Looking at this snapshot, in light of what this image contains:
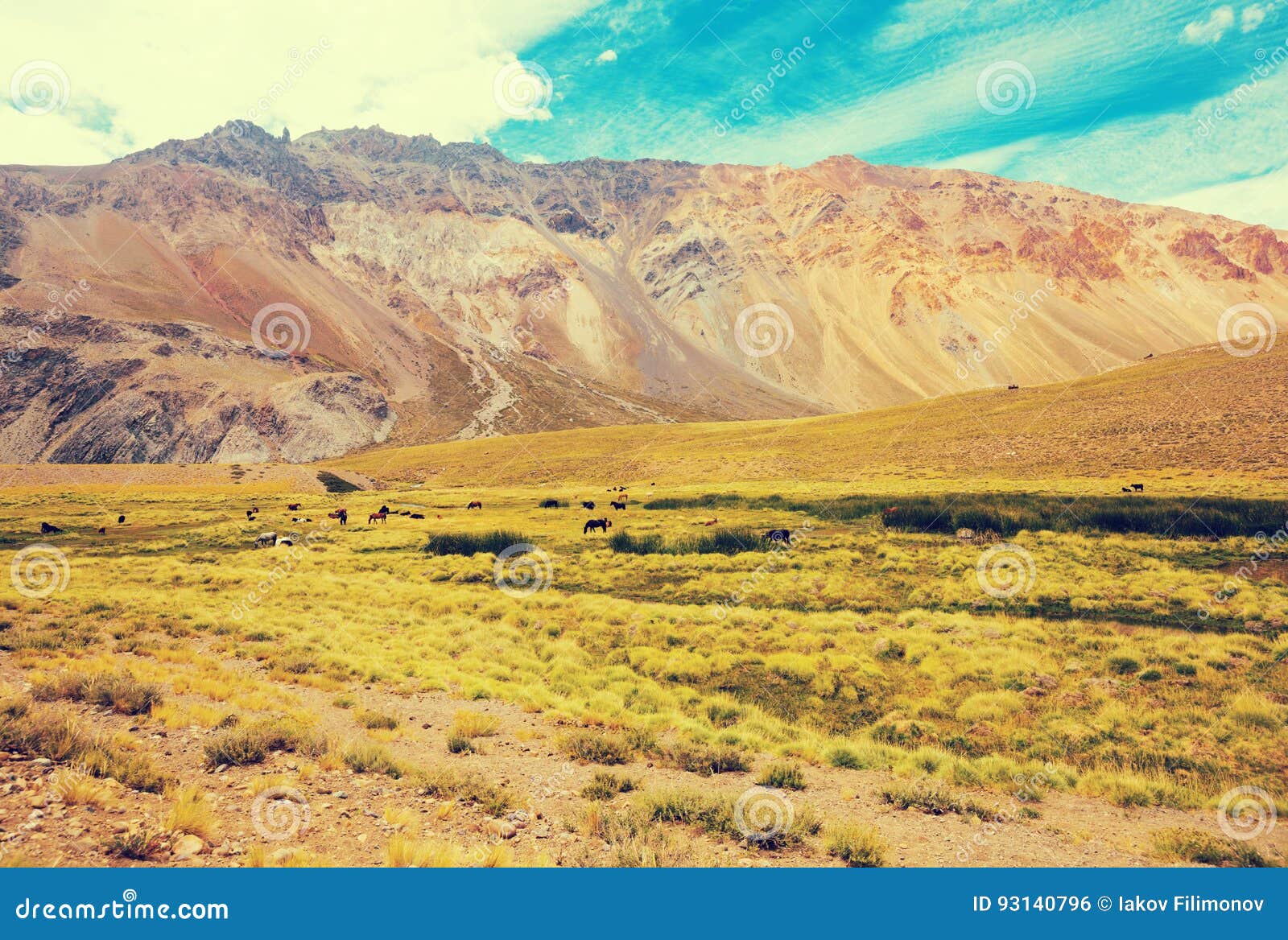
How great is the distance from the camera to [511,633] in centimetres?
2120

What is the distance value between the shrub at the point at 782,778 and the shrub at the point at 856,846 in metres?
2.19

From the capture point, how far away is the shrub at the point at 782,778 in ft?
35.8

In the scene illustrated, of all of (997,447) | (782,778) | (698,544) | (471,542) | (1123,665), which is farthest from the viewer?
(997,447)

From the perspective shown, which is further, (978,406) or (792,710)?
(978,406)

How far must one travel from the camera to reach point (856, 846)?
Result: 8227mm

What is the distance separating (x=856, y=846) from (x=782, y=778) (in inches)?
111

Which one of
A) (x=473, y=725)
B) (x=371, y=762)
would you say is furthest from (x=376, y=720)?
(x=371, y=762)

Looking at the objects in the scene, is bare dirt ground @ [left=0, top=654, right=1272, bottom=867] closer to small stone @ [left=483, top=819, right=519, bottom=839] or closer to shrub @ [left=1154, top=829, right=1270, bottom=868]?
small stone @ [left=483, top=819, right=519, bottom=839]

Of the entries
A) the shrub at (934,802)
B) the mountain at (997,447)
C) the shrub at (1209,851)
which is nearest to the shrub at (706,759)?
the shrub at (934,802)

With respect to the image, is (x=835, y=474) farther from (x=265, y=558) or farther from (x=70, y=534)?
(x=70, y=534)

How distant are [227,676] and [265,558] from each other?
931 inches

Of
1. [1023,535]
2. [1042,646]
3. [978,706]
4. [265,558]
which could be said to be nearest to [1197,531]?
[1023,535]

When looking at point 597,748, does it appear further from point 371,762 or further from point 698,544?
point 698,544

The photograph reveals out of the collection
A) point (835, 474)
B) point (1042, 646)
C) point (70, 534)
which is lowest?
point (1042, 646)
